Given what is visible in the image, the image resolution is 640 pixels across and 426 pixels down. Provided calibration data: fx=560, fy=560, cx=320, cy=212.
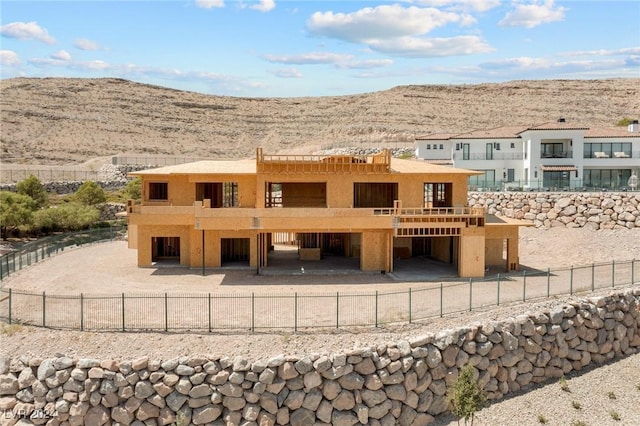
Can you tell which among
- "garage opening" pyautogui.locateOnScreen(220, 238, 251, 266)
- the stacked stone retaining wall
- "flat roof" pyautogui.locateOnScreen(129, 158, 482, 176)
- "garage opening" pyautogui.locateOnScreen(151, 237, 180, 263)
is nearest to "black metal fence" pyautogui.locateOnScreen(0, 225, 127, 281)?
"garage opening" pyautogui.locateOnScreen(151, 237, 180, 263)

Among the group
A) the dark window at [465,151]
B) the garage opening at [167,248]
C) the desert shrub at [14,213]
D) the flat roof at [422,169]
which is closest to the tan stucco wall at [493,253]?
the flat roof at [422,169]

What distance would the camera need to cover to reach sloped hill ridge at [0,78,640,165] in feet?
376

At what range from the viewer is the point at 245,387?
738 inches

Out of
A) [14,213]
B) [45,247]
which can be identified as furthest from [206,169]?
[14,213]

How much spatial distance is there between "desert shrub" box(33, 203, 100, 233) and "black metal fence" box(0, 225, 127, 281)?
5378 mm

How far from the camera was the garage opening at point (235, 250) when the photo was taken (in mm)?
34906

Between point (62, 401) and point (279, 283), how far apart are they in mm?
12543

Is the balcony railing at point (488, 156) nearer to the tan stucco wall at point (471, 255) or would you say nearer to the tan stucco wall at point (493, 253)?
the tan stucco wall at point (493, 253)

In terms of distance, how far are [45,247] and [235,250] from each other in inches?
506

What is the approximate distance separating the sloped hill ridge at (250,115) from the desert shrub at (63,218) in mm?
55143

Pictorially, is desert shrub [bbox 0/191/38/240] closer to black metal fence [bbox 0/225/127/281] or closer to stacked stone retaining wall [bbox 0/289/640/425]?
black metal fence [bbox 0/225/127/281]

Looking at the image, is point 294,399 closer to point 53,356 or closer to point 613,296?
point 53,356

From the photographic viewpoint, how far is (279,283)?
29234mm

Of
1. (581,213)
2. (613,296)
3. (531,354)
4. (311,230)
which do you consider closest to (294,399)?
(531,354)
